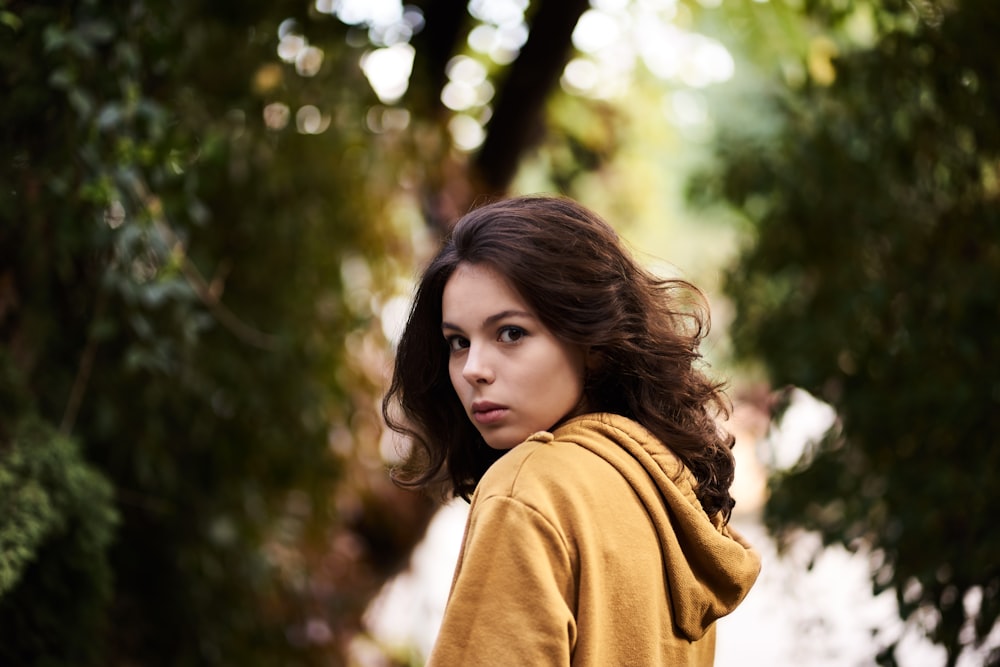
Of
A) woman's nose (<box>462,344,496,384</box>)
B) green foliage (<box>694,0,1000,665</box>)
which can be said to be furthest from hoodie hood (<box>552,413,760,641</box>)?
green foliage (<box>694,0,1000,665</box>)

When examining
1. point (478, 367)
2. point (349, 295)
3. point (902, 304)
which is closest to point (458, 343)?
point (478, 367)

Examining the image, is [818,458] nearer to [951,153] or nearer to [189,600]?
[951,153]

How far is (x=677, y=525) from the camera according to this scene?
142 centimetres

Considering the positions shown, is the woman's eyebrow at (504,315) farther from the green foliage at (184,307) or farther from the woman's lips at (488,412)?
the green foliage at (184,307)

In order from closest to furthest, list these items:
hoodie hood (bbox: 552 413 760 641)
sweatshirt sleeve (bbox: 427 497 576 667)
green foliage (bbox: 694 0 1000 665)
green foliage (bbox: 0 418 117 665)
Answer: sweatshirt sleeve (bbox: 427 497 576 667)
hoodie hood (bbox: 552 413 760 641)
green foliage (bbox: 0 418 117 665)
green foliage (bbox: 694 0 1000 665)

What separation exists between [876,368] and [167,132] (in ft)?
5.93

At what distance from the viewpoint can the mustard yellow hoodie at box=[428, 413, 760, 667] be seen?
121cm

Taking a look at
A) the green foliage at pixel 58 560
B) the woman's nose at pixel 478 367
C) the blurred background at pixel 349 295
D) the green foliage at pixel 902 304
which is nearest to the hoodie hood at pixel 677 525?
the woman's nose at pixel 478 367

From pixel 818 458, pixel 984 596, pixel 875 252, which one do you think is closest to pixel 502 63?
pixel 875 252

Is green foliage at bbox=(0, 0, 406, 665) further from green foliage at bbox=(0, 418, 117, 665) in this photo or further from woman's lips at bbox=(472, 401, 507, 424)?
woman's lips at bbox=(472, 401, 507, 424)

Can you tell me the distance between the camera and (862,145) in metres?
3.25

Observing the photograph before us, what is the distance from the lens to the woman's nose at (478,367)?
55.0 inches

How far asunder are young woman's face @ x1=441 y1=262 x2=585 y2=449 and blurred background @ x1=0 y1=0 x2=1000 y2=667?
2.47 feet

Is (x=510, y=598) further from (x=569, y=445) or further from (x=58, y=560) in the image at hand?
(x=58, y=560)
